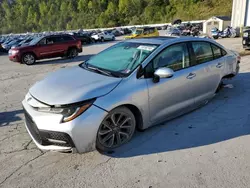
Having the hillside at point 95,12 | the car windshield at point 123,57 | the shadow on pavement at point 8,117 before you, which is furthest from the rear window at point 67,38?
the hillside at point 95,12

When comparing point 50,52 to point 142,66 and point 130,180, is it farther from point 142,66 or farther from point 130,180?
point 130,180

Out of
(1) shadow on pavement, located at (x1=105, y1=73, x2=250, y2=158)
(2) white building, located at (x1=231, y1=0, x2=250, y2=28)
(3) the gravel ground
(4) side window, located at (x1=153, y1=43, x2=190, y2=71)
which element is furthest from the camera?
(2) white building, located at (x1=231, y1=0, x2=250, y2=28)

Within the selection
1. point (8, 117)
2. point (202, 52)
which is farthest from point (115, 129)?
point (8, 117)

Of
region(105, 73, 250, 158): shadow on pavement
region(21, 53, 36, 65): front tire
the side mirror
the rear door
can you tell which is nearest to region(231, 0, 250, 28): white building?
region(21, 53, 36, 65): front tire

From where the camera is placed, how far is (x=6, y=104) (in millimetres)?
5496

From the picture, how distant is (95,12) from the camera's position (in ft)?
361

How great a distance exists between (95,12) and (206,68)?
372 feet

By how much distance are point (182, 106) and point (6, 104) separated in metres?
4.11


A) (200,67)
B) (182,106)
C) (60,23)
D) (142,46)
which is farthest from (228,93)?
(60,23)

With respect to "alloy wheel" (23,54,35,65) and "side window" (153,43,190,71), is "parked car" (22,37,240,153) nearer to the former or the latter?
"side window" (153,43,190,71)

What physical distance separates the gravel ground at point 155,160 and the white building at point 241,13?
29174 mm

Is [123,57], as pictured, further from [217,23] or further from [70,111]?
[217,23]

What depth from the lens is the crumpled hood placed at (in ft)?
9.59

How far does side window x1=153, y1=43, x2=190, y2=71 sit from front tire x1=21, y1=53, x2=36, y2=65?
36.0ft
